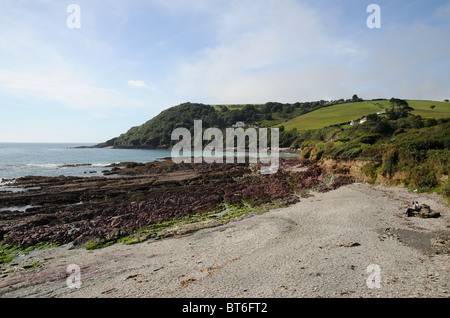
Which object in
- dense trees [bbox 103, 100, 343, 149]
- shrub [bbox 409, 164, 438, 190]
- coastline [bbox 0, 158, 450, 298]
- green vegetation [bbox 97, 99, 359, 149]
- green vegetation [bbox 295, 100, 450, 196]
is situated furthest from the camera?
dense trees [bbox 103, 100, 343, 149]

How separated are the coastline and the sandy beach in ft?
0.17

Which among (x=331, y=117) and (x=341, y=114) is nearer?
(x=341, y=114)

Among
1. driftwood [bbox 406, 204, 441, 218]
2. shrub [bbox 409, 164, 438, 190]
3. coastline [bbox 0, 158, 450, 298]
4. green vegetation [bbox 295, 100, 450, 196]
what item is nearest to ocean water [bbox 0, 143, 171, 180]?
coastline [bbox 0, 158, 450, 298]

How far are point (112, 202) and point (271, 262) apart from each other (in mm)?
20591

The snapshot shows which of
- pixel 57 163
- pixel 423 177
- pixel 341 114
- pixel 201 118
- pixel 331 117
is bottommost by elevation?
pixel 57 163

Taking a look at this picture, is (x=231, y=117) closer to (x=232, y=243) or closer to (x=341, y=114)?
(x=341, y=114)

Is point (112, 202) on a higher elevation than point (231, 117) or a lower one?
lower

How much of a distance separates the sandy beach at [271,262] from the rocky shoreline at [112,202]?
2931mm

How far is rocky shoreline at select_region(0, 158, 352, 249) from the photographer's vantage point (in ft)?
58.4

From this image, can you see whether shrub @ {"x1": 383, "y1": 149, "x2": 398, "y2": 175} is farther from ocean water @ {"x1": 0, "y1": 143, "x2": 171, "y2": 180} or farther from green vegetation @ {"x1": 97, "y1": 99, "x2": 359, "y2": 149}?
green vegetation @ {"x1": 97, "y1": 99, "x2": 359, "y2": 149}

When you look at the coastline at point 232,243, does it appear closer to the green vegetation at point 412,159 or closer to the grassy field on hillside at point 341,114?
the green vegetation at point 412,159

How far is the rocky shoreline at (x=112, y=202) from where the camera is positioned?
17.8 m

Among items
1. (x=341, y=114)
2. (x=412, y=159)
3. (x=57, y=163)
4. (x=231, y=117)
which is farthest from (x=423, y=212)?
(x=231, y=117)

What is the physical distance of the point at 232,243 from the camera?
1449 cm
